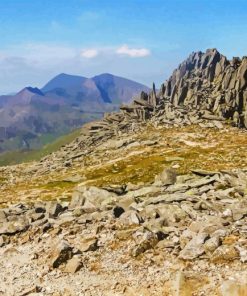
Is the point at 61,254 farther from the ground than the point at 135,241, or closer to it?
Result: closer to it

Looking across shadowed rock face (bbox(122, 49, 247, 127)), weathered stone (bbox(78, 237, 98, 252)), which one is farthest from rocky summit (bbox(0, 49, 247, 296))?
shadowed rock face (bbox(122, 49, 247, 127))

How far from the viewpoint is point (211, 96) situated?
139m

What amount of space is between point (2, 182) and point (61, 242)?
7213 centimetres

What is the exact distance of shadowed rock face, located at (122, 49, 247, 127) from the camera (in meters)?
128

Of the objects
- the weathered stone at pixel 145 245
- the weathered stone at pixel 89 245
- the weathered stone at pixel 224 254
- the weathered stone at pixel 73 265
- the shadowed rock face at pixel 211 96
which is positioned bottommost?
the weathered stone at pixel 73 265

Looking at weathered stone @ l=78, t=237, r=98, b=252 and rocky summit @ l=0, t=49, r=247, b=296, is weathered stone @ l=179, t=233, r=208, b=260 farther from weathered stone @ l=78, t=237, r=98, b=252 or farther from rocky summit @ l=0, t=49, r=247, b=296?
weathered stone @ l=78, t=237, r=98, b=252

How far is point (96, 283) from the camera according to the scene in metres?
23.3

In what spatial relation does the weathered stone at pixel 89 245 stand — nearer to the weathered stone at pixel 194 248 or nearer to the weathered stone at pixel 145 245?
the weathered stone at pixel 145 245

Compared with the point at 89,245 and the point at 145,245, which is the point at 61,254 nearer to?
the point at 89,245

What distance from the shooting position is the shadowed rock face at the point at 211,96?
420 ft

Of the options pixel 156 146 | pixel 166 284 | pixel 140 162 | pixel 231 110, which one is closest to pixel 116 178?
pixel 140 162

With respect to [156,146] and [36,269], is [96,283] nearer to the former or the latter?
[36,269]

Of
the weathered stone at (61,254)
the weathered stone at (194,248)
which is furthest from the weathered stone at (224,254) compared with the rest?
the weathered stone at (61,254)

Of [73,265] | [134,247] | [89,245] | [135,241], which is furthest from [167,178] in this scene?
[73,265]
